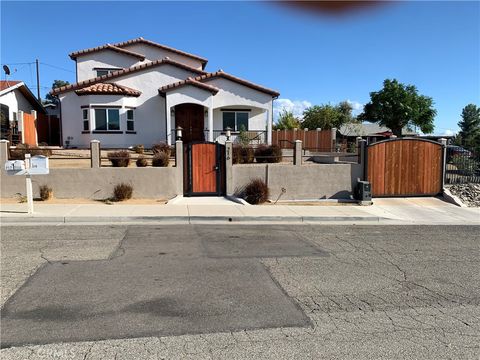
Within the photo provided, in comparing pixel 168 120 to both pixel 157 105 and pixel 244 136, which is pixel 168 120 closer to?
pixel 157 105

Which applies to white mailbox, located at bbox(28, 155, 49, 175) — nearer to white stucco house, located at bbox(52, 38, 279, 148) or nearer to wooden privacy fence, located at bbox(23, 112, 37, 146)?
white stucco house, located at bbox(52, 38, 279, 148)

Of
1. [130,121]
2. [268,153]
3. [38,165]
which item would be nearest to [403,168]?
[268,153]

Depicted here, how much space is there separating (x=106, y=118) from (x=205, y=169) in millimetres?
10013

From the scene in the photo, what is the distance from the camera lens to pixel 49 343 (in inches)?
155

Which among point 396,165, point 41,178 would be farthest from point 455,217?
point 41,178

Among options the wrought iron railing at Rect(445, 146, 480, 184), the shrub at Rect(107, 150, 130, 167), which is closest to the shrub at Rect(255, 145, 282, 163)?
the shrub at Rect(107, 150, 130, 167)

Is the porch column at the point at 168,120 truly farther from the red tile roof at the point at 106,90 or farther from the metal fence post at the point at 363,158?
the metal fence post at the point at 363,158

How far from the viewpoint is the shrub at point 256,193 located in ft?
49.2

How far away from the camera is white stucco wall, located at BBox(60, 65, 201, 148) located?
23.1 m

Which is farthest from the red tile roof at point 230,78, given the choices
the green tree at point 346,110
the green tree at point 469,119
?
the green tree at point 469,119

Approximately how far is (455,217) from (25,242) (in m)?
12.5

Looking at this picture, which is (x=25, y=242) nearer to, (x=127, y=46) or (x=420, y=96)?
(x=127, y=46)

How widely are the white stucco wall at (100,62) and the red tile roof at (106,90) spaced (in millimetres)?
3830

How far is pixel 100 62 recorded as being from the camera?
88.3 ft
